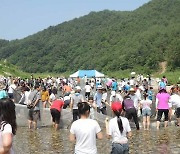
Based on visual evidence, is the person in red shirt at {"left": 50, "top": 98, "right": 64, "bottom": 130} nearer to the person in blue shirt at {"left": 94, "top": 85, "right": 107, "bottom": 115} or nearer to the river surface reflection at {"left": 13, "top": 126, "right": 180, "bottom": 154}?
the river surface reflection at {"left": 13, "top": 126, "right": 180, "bottom": 154}

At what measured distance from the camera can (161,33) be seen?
131m

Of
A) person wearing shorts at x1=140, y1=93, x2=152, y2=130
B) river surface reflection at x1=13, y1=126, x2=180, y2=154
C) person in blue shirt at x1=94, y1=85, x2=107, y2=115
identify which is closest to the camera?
river surface reflection at x1=13, y1=126, x2=180, y2=154

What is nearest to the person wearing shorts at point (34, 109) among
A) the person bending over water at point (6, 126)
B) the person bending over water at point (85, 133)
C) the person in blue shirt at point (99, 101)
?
the person in blue shirt at point (99, 101)

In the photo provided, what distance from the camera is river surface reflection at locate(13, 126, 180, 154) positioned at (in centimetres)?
1248

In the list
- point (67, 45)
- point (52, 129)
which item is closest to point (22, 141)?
point (52, 129)

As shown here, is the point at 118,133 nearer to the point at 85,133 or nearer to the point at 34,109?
the point at 85,133

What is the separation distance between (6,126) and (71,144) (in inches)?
337

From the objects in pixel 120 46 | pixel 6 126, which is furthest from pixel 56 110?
pixel 120 46

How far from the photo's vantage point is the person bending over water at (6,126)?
17.1 ft

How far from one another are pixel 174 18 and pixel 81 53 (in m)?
37.5

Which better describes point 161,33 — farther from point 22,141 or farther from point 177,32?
point 22,141

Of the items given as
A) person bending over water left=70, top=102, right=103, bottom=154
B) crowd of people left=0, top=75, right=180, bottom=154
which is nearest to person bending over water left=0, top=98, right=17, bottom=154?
crowd of people left=0, top=75, right=180, bottom=154

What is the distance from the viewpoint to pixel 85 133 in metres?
6.86

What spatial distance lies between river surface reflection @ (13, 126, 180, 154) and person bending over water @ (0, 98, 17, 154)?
707cm
